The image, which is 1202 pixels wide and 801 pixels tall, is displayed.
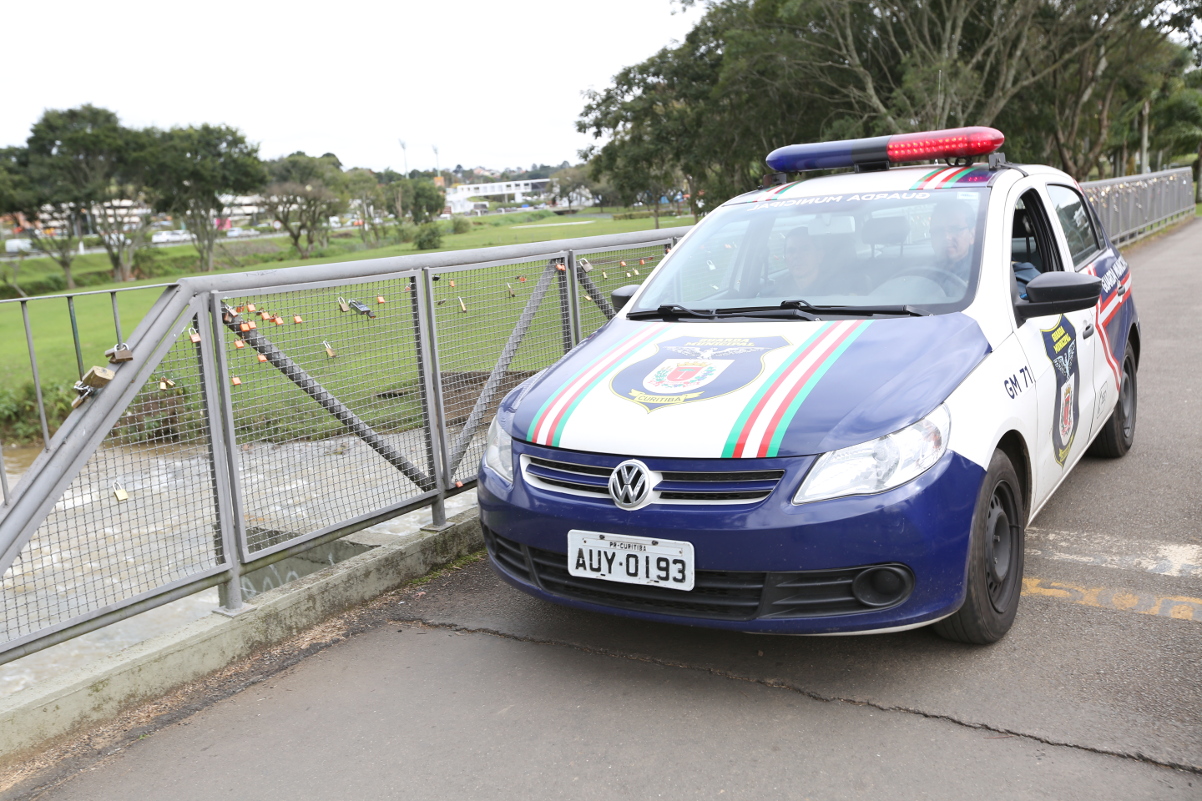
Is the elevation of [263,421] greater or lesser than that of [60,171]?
lesser

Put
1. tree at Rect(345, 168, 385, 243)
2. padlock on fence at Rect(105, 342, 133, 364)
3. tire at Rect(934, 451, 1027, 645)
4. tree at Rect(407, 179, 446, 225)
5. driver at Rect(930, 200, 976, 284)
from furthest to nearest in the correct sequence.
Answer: tree at Rect(407, 179, 446, 225)
tree at Rect(345, 168, 385, 243)
driver at Rect(930, 200, 976, 284)
padlock on fence at Rect(105, 342, 133, 364)
tire at Rect(934, 451, 1027, 645)

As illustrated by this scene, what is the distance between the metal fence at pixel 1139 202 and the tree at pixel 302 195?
59.7 m

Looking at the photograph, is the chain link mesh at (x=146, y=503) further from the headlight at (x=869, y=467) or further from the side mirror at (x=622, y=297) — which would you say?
the headlight at (x=869, y=467)

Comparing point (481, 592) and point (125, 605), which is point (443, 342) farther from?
point (125, 605)

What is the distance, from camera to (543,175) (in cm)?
18450

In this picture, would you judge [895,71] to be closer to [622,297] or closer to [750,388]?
[622,297]

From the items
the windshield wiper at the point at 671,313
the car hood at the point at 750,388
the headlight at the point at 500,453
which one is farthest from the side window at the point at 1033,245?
the headlight at the point at 500,453

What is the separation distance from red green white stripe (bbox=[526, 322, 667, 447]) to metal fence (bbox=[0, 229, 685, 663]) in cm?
123

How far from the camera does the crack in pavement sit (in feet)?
9.44

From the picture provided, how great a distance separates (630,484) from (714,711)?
81 cm

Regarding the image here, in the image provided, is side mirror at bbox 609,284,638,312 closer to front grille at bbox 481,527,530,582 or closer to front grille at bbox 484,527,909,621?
front grille at bbox 481,527,530,582

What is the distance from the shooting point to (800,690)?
11.2 feet

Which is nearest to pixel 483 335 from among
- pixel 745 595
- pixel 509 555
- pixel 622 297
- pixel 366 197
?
pixel 622 297

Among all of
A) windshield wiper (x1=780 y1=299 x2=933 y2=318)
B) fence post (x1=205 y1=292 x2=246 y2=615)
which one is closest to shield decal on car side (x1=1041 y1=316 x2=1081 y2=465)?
windshield wiper (x1=780 y1=299 x2=933 y2=318)
